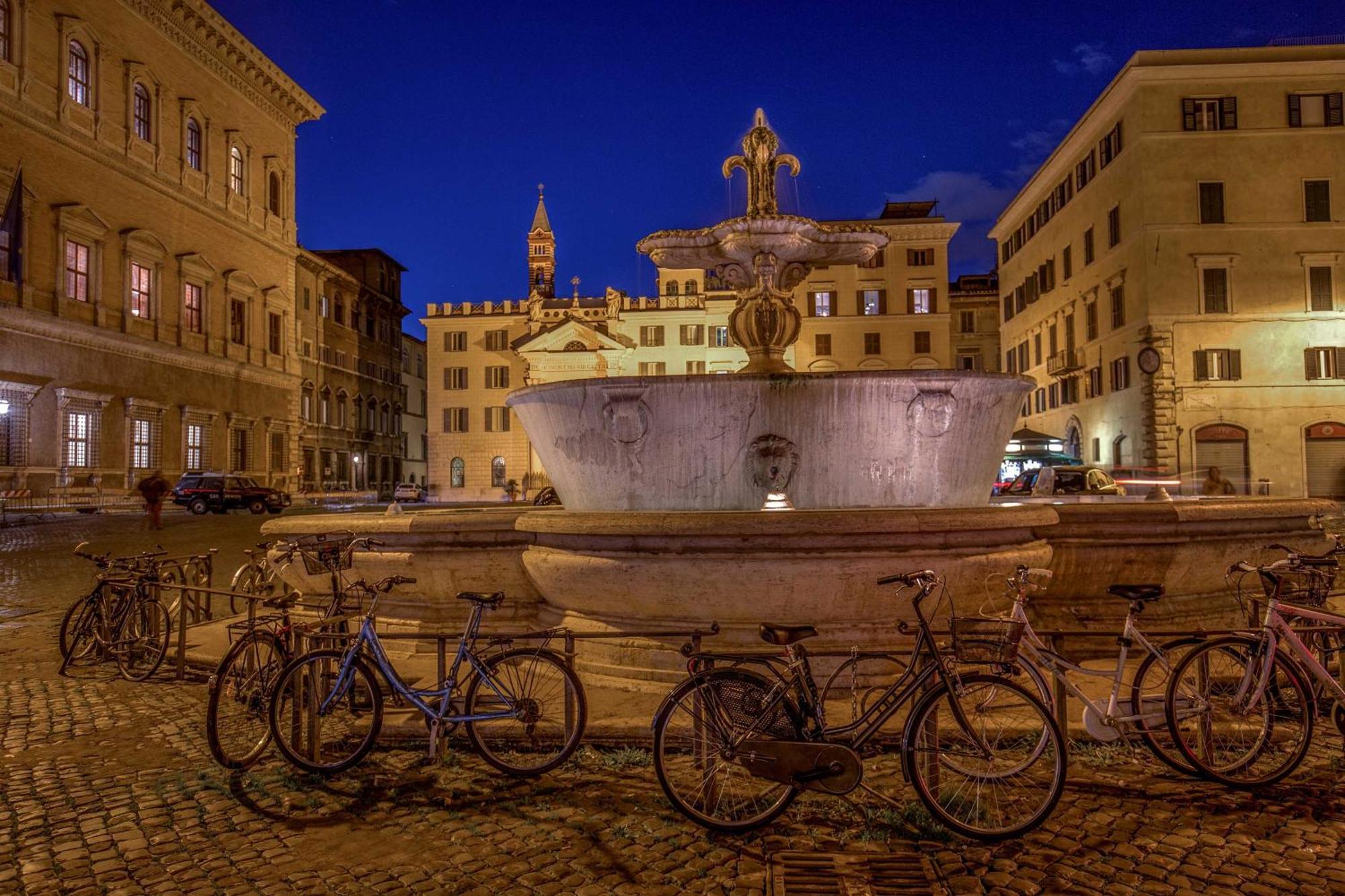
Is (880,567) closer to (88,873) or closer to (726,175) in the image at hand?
(88,873)

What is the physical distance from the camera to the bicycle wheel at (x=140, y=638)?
7824 mm

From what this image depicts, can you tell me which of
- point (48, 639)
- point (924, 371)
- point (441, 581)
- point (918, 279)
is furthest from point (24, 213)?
point (918, 279)

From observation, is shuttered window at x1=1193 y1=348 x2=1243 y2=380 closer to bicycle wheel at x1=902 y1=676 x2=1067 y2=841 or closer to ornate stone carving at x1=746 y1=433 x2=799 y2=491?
ornate stone carving at x1=746 y1=433 x2=799 y2=491

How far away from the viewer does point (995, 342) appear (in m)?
A: 68.6

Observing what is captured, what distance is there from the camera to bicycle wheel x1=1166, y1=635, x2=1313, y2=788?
4609mm

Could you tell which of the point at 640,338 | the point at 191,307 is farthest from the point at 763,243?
the point at 640,338

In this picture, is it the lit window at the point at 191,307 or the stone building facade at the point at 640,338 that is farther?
the stone building facade at the point at 640,338

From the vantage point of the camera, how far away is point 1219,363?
34812mm

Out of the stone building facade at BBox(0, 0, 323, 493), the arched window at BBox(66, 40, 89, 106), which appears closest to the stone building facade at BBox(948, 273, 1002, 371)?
the stone building facade at BBox(0, 0, 323, 493)

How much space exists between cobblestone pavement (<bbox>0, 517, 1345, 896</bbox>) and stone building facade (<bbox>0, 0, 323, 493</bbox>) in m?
29.1

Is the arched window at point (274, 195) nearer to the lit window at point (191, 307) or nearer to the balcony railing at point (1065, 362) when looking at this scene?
the lit window at point (191, 307)

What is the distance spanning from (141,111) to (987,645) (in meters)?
40.0

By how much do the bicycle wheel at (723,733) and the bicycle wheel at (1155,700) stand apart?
1865 mm

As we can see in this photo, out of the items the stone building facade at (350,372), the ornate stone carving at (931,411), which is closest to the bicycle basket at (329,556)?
the ornate stone carving at (931,411)
